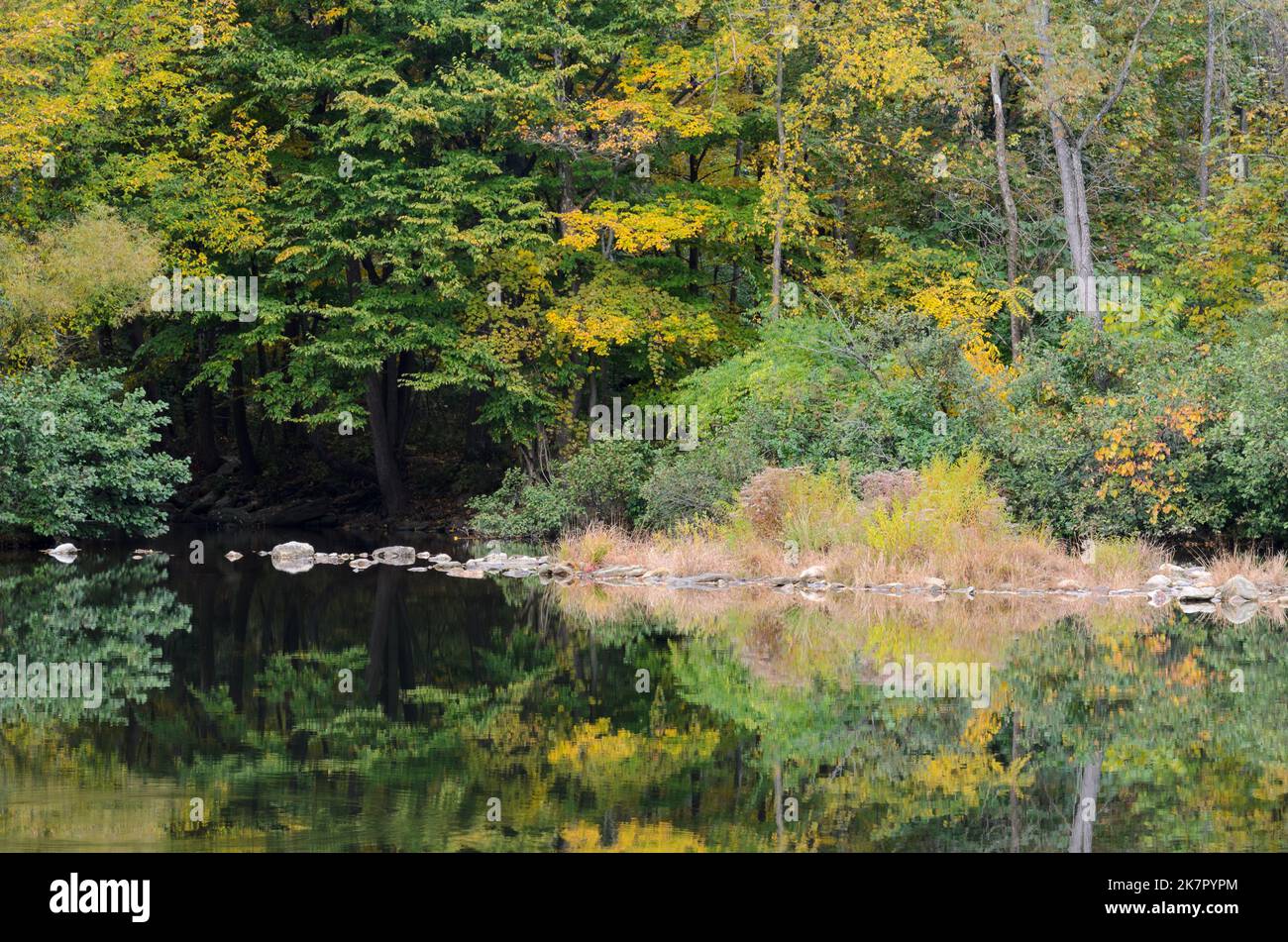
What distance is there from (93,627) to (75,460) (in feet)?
37.7

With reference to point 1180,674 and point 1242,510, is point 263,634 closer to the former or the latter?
point 1180,674

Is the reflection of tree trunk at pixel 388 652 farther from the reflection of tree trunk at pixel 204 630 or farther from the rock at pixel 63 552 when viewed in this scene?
the rock at pixel 63 552

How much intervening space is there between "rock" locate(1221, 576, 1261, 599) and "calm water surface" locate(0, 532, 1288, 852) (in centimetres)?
164

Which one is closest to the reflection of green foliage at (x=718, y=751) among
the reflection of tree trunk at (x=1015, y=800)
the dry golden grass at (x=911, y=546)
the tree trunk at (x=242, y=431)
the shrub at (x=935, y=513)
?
the reflection of tree trunk at (x=1015, y=800)

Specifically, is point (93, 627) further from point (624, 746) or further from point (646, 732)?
point (624, 746)

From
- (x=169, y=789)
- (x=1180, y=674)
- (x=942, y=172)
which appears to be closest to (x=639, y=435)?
(x=942, y=172)

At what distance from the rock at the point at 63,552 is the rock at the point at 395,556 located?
5043 millimetres

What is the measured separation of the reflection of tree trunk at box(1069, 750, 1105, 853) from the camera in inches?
272

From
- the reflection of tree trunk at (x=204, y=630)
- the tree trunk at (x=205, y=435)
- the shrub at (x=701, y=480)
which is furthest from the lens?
the tree trunk at (x=205, y=435)

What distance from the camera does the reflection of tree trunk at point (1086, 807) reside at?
6918 millimetres

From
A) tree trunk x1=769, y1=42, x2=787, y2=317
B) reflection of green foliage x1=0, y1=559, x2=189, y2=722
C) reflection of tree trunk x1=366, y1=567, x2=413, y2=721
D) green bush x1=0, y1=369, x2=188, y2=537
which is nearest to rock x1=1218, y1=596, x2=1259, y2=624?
reflection of tree trunk x1=366, y1=567, x2=413, y2=721

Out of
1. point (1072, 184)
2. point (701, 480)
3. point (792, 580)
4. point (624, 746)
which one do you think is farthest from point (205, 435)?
point (624, 746)
